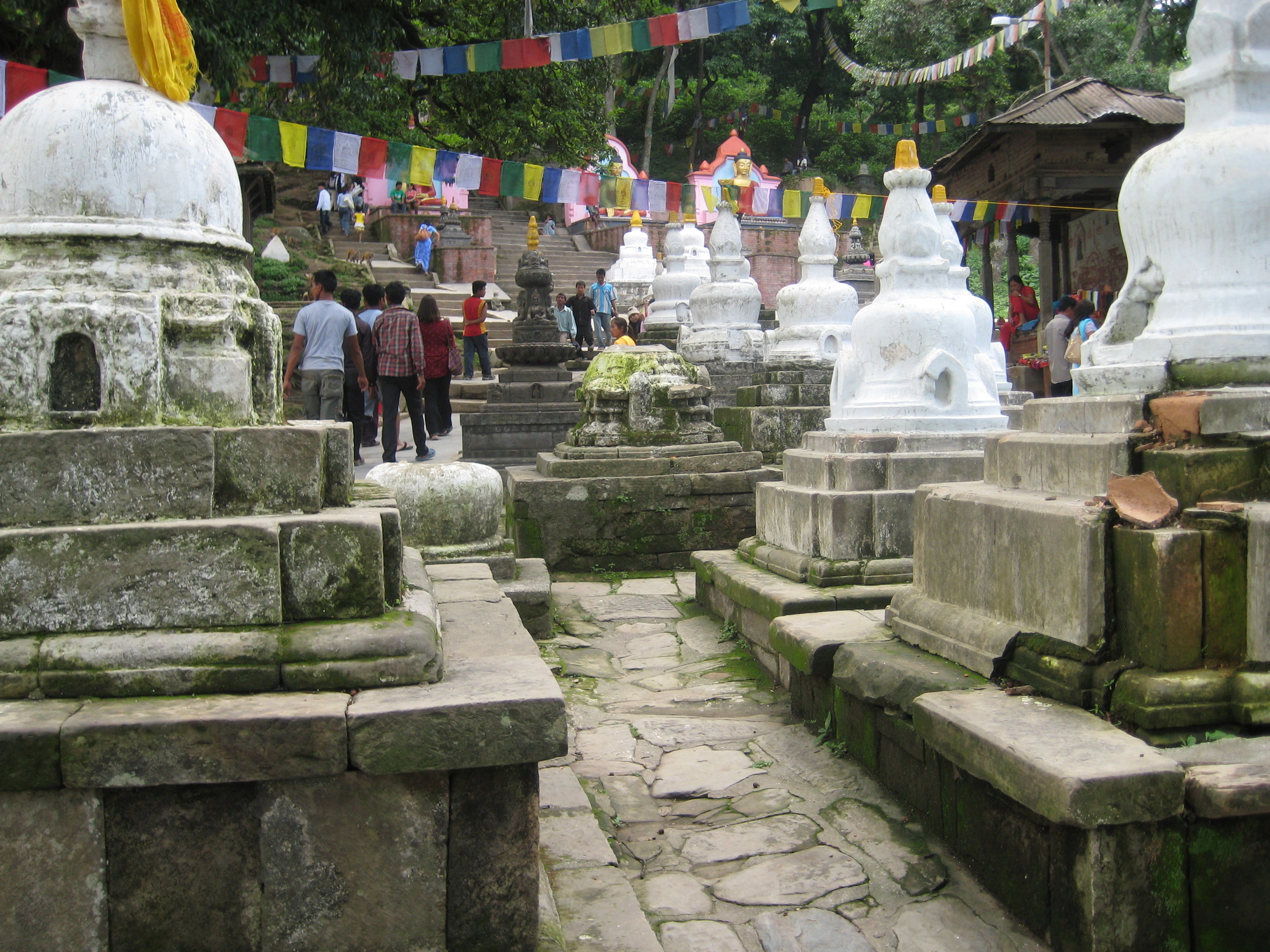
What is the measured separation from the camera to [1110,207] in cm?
1667

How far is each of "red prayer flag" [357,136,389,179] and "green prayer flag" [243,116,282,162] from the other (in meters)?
0.89

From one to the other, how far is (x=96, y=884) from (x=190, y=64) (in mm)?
2210

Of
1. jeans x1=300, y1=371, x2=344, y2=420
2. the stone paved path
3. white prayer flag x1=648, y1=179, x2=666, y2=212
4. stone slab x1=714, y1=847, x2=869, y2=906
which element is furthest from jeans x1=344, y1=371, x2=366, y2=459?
stone slab x1=714, y1=847, x2=869, y2=906

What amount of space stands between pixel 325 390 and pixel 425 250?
623 inches

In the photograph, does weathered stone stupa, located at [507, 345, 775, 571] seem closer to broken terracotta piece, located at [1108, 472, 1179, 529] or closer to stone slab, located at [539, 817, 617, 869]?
stone slab, located at [539, 817, 617, 869]

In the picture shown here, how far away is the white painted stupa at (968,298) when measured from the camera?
6.54 m

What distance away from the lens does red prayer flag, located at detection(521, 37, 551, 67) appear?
36.3 ft

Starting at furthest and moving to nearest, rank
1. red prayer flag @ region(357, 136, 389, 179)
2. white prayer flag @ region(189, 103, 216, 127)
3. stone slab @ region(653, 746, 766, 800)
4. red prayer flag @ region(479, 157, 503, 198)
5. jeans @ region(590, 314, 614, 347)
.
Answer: jeans @ region(590, 314, 614, 347), red prayer flag @ region(479, 157, 503, 198), red prayer flag @ region(357, 136, 389, 179), white prayer flag @ region(189, 103, 216, 127), stone slab @ region(653, 746, 766, 800)

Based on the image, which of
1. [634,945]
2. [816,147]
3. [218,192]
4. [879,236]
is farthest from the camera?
[816,147]

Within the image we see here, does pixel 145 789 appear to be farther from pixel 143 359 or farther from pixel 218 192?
pixel 218 192

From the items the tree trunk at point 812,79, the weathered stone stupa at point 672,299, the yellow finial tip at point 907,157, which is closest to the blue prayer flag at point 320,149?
the weathered stone stupa at point 672,299

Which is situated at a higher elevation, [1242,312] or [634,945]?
[1242,312]

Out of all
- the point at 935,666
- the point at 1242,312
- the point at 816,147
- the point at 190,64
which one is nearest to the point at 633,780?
the point at 935,666

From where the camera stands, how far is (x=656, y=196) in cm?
1231
